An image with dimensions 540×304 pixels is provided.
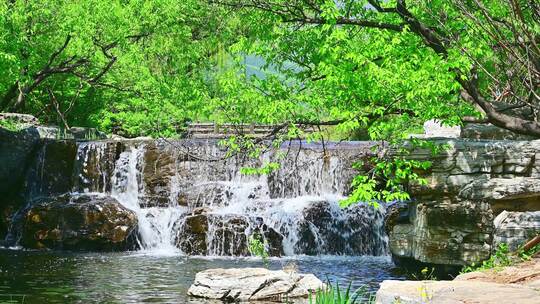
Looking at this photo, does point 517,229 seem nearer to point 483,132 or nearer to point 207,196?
point 483,132

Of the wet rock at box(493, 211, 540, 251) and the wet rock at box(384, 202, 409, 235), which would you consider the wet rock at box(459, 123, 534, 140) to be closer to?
the wet rock at box(384, 202, 409, 235)

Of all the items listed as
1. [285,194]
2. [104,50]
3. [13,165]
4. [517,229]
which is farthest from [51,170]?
[517,229]

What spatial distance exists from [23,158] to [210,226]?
7.76 m

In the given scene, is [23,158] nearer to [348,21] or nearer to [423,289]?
[348,21]

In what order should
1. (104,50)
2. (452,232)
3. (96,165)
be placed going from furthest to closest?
1. (96,165)
2. (104,50)
3. (452,232)

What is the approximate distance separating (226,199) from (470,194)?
1002cm

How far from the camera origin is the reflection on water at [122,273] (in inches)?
546

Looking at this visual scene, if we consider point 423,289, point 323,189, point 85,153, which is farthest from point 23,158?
point 423,289

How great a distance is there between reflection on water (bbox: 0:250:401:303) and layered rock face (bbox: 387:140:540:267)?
161 cm

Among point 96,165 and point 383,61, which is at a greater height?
point 383,61

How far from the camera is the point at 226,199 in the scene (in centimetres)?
2336

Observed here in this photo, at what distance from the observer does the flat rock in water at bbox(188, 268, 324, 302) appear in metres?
13.4

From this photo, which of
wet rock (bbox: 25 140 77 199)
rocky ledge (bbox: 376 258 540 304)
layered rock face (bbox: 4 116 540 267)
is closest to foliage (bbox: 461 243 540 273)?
layered rock face (bbox: 4 116 540 267)

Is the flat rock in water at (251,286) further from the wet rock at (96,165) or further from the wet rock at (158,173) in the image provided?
the wet rock at (96,165)
